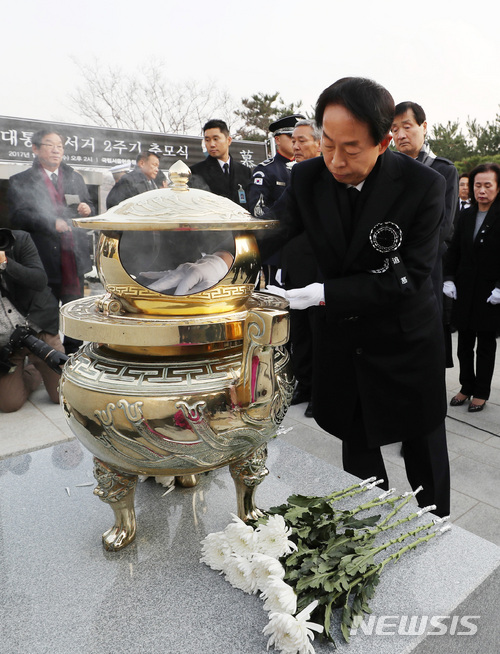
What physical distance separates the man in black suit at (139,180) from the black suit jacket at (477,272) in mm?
2687

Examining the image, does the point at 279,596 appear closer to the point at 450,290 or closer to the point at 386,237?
the point at 386,237

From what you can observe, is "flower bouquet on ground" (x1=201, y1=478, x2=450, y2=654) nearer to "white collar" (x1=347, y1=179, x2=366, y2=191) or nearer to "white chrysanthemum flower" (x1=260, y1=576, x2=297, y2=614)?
"white chrysanthemum flower" (x1=260, y1=576, x2=297, y2=614)

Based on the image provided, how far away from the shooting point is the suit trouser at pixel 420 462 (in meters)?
2.08

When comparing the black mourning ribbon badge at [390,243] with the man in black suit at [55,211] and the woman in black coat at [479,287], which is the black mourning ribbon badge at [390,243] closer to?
the man in black suit at [55,211]

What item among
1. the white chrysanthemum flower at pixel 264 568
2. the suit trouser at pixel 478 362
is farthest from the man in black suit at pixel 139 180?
the suit trouser at pixel 478 362

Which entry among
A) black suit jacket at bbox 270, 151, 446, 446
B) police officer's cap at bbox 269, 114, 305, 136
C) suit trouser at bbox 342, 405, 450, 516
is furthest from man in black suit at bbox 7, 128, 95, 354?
suit trouser at bbox 342, 405, 450, 516

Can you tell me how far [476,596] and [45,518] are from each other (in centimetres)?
146

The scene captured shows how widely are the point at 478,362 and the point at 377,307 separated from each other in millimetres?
2614

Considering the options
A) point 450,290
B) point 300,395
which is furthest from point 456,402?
point 300,395

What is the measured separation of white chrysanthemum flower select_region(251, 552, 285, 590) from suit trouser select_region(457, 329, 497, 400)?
121 inches

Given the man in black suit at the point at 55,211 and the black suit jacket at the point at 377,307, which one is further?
the man in black suit at the point at 55,211

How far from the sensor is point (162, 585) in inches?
58.0

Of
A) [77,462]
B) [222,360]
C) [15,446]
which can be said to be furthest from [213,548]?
[15,446]

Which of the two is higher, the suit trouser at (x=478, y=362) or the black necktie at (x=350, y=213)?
the black necktie at (x=350, y=213)
